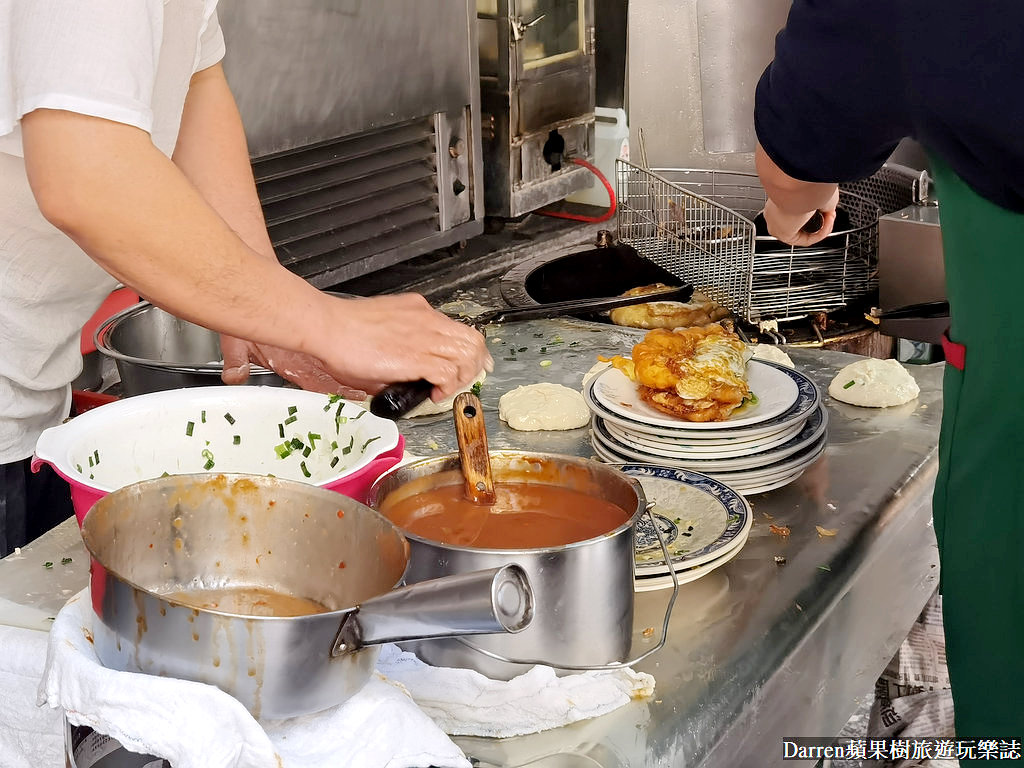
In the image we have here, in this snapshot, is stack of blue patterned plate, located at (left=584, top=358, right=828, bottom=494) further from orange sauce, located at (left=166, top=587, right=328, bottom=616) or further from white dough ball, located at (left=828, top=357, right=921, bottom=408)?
orange sauce, located at (left=166, top=587, right=328, bottom=616)

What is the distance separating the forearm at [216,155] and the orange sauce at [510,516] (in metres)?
0.63

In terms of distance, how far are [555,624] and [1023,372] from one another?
0.60 meters

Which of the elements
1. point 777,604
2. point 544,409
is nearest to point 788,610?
point 777,604

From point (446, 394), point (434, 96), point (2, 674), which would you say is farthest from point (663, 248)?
point (2, 674)

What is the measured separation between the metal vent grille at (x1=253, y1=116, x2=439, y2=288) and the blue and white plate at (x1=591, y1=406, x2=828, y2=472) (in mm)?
1147

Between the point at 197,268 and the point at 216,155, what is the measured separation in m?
0.53

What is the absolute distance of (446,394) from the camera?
1391 mm

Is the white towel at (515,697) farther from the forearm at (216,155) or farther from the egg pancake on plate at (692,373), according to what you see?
the forearm at (216,155)

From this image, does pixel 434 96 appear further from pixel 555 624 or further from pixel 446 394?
pixel 555 624

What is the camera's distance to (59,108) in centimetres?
114

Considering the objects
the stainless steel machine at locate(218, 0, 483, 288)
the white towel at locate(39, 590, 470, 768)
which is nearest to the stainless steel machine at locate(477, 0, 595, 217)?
the stainless steel machine at locate(218, 0, 483, 288)

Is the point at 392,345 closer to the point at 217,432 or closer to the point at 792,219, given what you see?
the point at 217,432

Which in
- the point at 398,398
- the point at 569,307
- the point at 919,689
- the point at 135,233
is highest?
the point at 135,233

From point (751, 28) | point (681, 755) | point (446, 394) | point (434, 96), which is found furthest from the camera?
point (434, 96)
